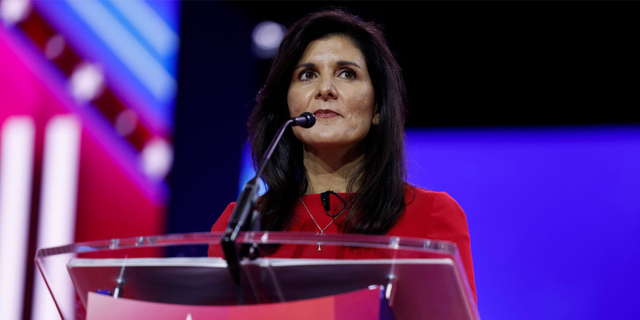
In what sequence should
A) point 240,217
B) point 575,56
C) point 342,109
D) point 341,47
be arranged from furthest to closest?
1. point 575,56
2. point 341,47
3. point 342,109
4. point 240,217

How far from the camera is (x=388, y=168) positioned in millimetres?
1729

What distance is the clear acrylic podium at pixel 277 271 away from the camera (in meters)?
0.86

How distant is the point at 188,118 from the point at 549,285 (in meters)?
2.17

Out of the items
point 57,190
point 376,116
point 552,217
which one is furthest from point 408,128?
point 57,190

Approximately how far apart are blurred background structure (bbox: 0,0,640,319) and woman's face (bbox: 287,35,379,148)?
1417 mm

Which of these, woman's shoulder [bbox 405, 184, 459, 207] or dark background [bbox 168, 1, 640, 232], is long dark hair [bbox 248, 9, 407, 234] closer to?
woman's shoulder [bbox 405, 184, 459, 207]

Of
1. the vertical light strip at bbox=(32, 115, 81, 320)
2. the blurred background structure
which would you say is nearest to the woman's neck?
the blurred background structure

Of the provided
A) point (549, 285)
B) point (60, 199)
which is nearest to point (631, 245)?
point (549, 285)

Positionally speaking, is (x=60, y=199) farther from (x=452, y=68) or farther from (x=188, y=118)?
(x=452, y=68)

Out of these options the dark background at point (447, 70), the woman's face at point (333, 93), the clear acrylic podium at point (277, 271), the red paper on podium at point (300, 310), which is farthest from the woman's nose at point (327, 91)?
the dark background at point (447, 70)

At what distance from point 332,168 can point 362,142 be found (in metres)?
0.12

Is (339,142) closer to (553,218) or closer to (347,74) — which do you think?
(347,74)

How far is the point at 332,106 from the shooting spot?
5.59 ft

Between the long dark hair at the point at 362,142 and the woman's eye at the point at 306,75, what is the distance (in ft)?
0.13
